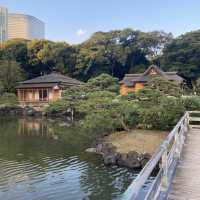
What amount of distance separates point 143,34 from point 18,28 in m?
38.1

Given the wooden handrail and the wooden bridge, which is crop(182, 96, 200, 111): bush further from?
the wooden handrail

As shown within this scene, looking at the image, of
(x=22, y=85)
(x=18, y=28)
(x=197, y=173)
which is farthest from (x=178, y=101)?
(x=18, y=28)

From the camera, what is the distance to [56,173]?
1062 cm

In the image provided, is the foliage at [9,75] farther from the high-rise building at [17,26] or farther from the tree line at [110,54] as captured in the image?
the high-rise building at [17,26]

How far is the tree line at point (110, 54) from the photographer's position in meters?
41.9

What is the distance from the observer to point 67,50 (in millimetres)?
45781

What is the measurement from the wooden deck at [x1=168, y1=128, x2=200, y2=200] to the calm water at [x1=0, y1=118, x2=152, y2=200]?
8.45ft

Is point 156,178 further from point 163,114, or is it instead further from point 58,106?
point 58,106

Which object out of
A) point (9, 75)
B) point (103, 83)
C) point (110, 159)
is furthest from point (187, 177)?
point (9, 75)

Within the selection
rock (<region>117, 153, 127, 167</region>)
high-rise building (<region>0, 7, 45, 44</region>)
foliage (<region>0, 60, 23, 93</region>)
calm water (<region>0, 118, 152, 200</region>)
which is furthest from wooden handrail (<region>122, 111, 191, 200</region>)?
high-rise building (<region>0, 7, 45, 44</region>)

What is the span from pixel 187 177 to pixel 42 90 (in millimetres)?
33433

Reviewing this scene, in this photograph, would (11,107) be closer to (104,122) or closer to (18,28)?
(104,122)

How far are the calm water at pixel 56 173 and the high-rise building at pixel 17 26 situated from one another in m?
55.3

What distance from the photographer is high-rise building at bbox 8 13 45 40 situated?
71438 mm
